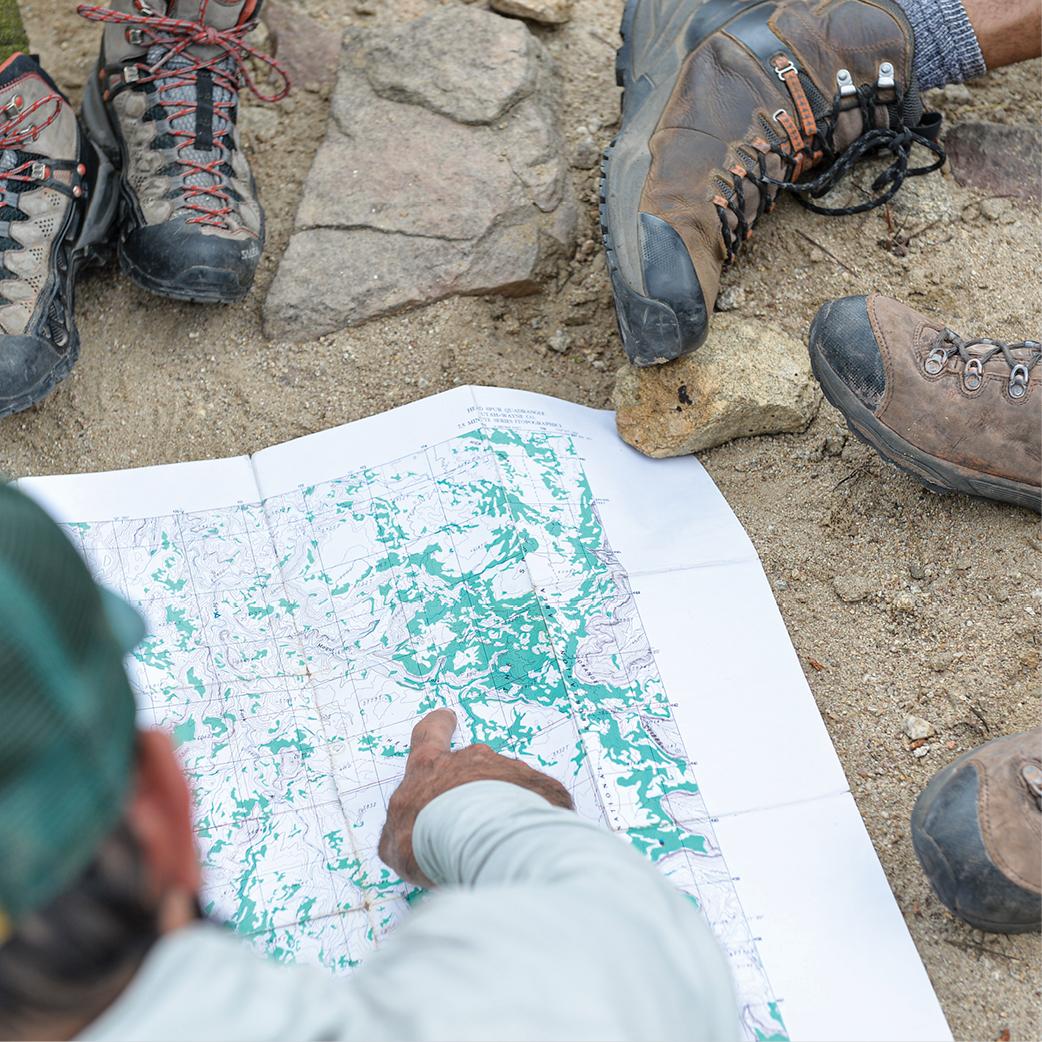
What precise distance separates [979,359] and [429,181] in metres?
0.86

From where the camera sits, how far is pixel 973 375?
54.7 inches

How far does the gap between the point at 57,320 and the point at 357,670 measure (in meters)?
0.69

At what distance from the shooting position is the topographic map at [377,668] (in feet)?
3.90

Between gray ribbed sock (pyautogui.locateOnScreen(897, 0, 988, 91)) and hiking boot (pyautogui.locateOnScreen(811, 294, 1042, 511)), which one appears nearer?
hiking boot (pyautogui.locateOnScreen(811, 294, 1042, 511))

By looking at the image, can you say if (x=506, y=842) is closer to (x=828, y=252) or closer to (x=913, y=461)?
(x=913, y=461)

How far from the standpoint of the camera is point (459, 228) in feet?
5.50

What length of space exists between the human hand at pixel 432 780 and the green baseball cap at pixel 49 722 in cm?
57

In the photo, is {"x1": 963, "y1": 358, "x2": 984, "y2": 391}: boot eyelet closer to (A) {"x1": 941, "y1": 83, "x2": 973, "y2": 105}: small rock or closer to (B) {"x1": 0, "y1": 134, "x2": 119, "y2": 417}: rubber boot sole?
(A) {"x1": 941, "y1": 83, "x2": 973, "y2": 105}: small rock

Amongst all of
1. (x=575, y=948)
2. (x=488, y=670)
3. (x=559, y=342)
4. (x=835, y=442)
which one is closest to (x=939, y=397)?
(x=835, y=442)

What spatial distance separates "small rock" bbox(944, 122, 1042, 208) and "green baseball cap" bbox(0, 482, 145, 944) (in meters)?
1.58

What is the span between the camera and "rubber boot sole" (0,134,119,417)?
1545mm

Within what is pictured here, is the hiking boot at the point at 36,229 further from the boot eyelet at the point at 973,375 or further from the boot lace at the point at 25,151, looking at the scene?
the boot eyelet at the point at 973,375

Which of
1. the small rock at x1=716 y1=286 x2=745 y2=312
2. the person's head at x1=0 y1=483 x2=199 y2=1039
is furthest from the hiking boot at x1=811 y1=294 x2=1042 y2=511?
the person's head at x1=0 y1=483 x2=199 y2=1039

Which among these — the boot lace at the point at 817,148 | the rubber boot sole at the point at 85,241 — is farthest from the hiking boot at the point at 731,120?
the rubber boot sole at the point at 85,241
